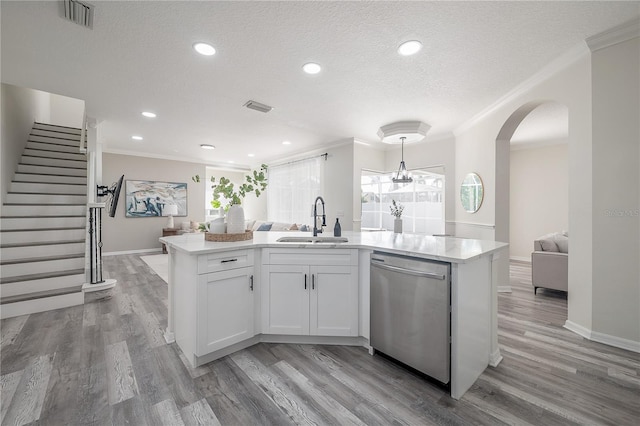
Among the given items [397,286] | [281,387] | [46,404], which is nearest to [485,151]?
[397,286]

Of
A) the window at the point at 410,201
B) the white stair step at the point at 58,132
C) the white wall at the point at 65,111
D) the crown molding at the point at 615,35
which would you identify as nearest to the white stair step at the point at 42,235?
the white stair step at the point at 58,132

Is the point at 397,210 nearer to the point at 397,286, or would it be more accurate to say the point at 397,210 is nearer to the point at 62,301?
the point at 397,286

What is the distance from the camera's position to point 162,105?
3709 millimetres

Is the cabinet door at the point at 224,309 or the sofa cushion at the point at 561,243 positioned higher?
the sofa cushion at the point at 561,243

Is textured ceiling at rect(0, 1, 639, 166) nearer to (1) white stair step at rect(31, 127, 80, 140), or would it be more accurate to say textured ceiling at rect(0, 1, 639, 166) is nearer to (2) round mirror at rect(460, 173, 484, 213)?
(2) round mirror at rect(460, 173, 484, 213)

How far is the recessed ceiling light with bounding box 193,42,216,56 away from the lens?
2299 mm

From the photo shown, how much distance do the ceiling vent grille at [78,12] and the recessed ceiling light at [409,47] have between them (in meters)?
2.39

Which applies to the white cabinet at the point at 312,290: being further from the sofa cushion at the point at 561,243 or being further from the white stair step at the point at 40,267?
the sofa cushion at the point at 561,243

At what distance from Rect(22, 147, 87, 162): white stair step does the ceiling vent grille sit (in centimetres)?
439

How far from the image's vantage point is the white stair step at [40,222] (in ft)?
11.6

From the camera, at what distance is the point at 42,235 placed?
3.61 m

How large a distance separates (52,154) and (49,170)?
0.60 meters

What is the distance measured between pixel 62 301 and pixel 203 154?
4.65 m

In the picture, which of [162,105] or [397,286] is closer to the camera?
[397,286]
